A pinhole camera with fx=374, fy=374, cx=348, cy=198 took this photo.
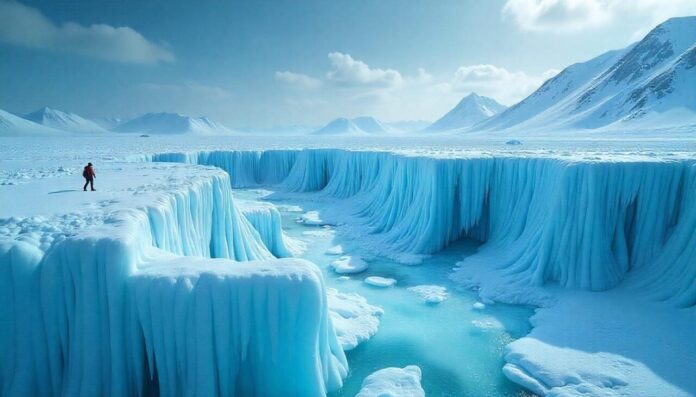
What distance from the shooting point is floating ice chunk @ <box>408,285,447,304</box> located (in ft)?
32.2

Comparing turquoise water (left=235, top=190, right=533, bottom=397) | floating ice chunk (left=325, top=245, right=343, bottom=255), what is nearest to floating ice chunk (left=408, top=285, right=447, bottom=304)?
turquoise water (left=235, top=190, right=533, bottom=397)

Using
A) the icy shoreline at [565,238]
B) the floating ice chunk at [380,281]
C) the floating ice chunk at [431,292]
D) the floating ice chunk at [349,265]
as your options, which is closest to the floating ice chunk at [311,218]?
the icy shoreline at [565,238]

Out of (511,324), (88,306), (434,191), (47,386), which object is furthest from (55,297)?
(434,191)

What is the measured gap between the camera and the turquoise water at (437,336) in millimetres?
6566

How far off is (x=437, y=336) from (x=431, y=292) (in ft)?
7.37

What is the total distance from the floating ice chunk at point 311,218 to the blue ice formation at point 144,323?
520 inches

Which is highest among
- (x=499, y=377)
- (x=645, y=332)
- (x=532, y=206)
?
(x=532, y=206)

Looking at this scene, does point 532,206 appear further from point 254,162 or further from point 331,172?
point 254,162

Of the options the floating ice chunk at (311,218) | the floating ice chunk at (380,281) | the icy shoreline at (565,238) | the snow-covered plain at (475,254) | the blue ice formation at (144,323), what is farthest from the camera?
the floating ice chunk at (311,218)

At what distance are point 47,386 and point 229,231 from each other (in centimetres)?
582

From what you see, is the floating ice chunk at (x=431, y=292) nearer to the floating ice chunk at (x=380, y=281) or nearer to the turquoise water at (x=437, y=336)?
the turquoise water at (x=437, y=336)

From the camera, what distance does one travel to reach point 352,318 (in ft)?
27.9

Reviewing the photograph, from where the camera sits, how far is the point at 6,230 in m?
5.24

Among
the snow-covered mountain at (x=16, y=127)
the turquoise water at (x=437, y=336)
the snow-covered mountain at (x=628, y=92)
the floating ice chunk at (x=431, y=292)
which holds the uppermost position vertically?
the snow-covered mountain at (x=628, y=92)
